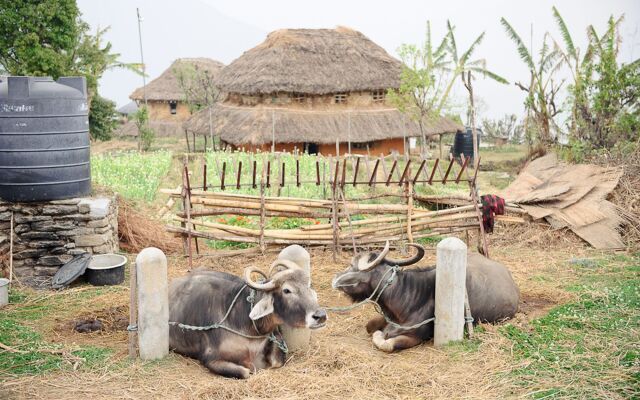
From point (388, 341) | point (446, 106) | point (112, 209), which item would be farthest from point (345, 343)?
point (446, 106)

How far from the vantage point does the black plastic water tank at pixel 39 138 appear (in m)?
7.90

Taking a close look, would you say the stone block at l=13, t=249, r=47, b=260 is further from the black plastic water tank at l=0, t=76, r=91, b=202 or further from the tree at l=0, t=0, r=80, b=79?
the tree at l=0, t=0, r=80, b=79

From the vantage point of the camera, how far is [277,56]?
2534cm

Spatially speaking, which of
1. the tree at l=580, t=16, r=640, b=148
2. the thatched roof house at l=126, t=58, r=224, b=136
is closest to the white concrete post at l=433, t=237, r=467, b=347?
the tree at l=580, t=16, r=640, b=148

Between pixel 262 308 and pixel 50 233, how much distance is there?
4.44 metres

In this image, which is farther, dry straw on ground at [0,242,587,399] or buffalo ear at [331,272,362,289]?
buffalo ear at [331,272,362,289]

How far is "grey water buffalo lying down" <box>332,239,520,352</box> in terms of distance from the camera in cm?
608

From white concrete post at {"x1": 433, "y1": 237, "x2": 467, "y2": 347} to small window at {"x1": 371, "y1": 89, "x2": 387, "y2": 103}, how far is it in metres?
20.8

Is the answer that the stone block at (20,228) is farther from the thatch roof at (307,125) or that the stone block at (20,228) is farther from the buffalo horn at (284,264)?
the thatch roof at (307,125)

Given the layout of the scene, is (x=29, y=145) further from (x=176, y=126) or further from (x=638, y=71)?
(x=176, y=126)

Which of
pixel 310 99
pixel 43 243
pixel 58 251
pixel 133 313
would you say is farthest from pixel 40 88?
pixel 310 99

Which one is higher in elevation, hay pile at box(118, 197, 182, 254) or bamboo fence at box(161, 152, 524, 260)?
bamboo fence at box(161, 152, 524, 260)

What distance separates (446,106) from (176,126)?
55.3 feet

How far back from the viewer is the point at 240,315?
5492 millimetres
